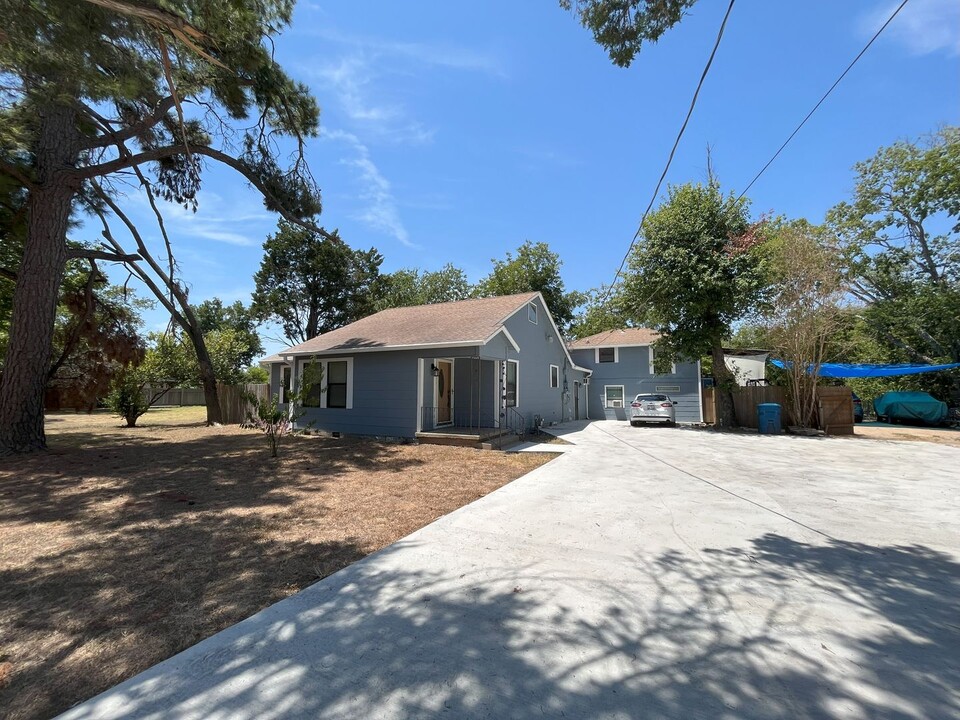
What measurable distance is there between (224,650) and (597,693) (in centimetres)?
208

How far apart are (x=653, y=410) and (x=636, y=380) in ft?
12.9

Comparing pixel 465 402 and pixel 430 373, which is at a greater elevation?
pixel 430 373

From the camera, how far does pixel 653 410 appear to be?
18.6m

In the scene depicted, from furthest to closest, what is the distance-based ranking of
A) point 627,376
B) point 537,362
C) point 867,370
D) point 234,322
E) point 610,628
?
point 234,322 < point 627,376 < point 537,362 < point 867,370 < point 610,628

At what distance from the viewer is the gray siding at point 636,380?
2072 cm

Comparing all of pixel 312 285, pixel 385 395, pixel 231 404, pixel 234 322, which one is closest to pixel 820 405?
pixel 385 395

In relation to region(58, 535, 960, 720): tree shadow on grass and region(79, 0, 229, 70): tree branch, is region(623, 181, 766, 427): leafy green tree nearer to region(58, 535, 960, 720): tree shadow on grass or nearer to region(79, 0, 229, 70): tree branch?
region(58, 535, 960, 720): tree shadow on grass

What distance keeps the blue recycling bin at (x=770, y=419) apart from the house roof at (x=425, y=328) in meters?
9.22

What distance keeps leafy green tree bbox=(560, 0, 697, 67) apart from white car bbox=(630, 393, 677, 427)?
51.4 feet

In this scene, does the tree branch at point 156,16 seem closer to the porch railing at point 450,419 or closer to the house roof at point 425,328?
the house roof at point 425,328

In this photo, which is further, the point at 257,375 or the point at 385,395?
the point at 257,375

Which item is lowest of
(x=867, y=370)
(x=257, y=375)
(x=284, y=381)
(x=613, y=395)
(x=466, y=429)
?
(x=466, y=429)

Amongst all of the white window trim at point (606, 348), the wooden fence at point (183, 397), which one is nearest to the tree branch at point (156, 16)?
the white window trim at point (606, 348)

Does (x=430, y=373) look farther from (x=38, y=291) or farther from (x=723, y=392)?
(x=723, y=392)
